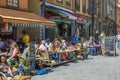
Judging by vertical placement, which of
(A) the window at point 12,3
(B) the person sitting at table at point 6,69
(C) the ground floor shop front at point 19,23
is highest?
(A) the window at point 12,3

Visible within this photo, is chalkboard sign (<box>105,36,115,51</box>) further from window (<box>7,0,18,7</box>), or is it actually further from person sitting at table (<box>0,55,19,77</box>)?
person sitting at table (<box>0,55,19,77</box>)

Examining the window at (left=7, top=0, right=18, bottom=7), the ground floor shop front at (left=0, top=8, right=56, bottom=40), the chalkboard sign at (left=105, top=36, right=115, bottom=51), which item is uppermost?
the window at (left=7, top=0, right=18, bottom=7)

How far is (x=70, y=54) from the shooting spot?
1866 centimetres

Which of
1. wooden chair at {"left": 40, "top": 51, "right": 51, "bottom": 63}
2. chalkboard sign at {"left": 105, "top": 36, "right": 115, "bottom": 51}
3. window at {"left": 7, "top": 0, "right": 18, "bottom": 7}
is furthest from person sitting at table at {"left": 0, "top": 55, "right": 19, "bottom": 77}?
chalkboard sign at {"left": 105, "top": 36, "right": 115, "bottom": 51}

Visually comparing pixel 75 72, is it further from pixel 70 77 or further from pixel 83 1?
pixel 83 1

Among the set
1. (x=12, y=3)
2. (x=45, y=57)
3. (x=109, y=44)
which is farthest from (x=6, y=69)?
(x=109, y=44)

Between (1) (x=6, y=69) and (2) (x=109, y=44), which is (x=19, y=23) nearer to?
(1) (x=6, y=69)

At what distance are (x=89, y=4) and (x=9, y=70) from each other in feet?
106

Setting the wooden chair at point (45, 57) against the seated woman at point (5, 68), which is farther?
the wooden chair at point (45, 57)

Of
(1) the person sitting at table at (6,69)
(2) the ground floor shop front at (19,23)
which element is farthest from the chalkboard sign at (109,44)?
(1) the person sitting at table at (6,69)

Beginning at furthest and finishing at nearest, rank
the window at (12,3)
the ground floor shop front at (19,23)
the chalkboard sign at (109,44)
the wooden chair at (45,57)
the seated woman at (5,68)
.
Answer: the chalkboard sign at (109,44)
the window at (12,3)
the ground floor shop front at (19,23)
the wooden chair at (45,57)
the seated woman at (5,68)

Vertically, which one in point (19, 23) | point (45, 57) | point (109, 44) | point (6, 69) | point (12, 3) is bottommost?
point (6, 69)

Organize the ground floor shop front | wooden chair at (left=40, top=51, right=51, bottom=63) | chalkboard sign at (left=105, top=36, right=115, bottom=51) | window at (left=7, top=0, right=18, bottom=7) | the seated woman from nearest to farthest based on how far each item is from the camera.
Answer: the seated woman, wooden chair at (left=40, top=51, right=51, bottom=63), the ground floor shop front, window at (left=7, top=0, right=18, bottom=7), chalkboard sign at (left=105, top=36, right=115, bottom=51)

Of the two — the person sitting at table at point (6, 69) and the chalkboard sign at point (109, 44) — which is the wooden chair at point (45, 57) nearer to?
the person sitting at table at point (6, 69)
